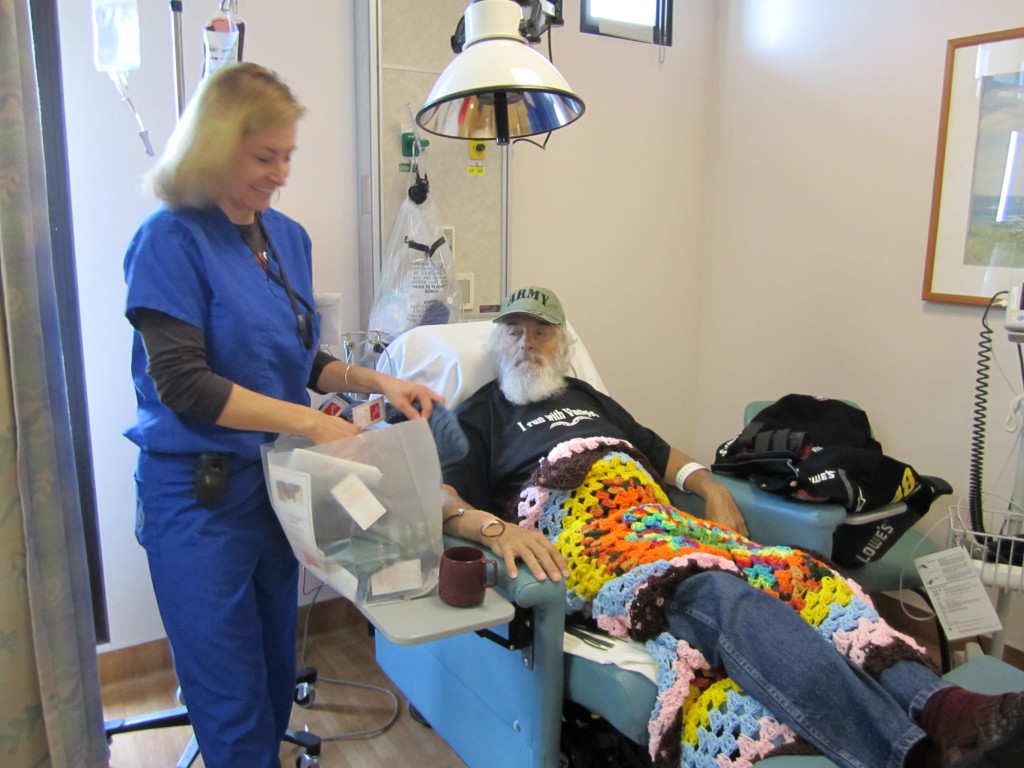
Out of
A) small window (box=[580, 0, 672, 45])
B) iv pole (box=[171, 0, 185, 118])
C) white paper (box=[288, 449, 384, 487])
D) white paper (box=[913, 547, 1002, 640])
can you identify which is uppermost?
small window (box=[580, 0, 672, 45])

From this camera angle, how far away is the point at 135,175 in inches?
81.4

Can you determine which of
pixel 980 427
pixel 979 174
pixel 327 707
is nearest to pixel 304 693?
pixel 327 707

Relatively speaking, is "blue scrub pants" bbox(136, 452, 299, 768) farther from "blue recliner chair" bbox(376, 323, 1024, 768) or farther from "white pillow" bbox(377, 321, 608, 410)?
"white pillow" bbox(377, 321, 608, 410)

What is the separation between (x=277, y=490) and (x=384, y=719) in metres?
1.09

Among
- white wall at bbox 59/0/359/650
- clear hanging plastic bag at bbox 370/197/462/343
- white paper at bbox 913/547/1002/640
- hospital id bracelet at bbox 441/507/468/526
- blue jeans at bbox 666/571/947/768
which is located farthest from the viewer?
clear hanging plastic bag at bbox 370/197/462/343

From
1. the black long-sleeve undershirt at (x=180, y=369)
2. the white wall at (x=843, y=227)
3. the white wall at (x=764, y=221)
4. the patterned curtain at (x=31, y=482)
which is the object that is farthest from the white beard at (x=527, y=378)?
the white wall at (x=843, y=227)

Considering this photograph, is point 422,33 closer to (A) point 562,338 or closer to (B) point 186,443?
(A) point 562,338

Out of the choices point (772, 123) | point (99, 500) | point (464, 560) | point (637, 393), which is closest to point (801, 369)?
point (637, 393)

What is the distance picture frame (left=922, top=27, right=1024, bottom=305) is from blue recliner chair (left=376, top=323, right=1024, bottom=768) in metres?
0.96

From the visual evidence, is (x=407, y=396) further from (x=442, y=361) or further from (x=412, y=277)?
(x=412, y=277)

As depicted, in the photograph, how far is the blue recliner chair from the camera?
1414mm

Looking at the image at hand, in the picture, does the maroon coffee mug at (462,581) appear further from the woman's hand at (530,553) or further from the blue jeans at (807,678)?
the blue jeans at (807,678)

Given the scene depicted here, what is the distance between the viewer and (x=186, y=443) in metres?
A: 1.34

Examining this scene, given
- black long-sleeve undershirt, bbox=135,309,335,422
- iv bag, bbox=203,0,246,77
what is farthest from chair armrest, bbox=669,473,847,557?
iv bag, bbox=203,0,246,77
